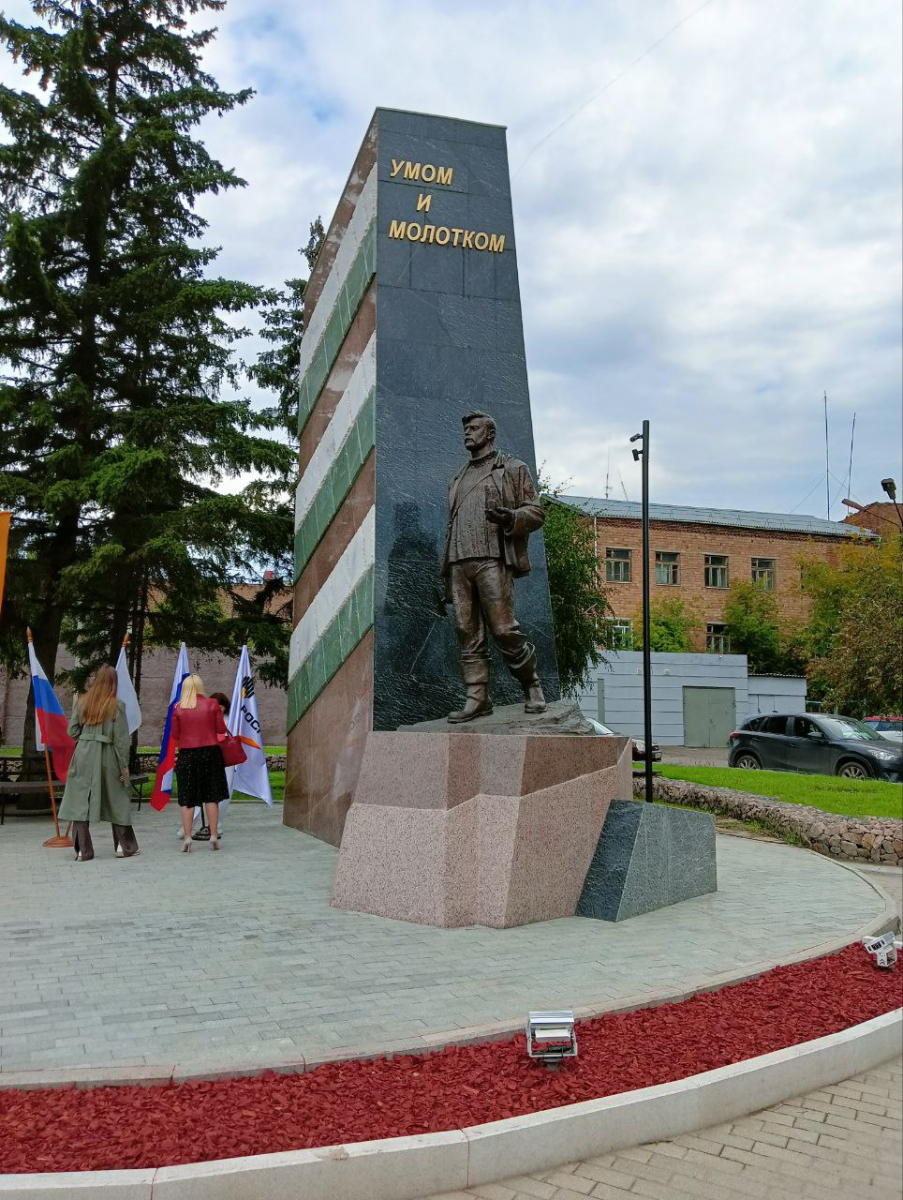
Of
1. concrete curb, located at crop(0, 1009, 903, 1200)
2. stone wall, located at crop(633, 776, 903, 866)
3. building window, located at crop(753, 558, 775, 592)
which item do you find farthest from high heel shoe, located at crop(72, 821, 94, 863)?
building window, located at crop(753, 558, 775, 592)

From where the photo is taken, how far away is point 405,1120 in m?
3.59

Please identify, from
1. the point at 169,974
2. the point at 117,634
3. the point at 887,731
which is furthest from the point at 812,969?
the point at 887,731

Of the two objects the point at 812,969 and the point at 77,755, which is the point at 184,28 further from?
the point at 812,969

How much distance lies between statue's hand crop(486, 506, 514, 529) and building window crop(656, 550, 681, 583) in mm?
42612

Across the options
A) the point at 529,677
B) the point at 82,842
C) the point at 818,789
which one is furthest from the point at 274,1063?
the point at 818,789

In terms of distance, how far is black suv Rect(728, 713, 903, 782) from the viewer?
20.2 metres

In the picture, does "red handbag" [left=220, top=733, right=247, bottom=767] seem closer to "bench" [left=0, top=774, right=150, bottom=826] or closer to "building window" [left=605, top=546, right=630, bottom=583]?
"bench" [left=0, top=774, right=150, bottom=826]

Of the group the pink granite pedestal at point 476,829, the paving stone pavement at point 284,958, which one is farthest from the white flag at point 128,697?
the pink granite pedestal at point 476,829

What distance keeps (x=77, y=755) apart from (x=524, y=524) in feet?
16.4

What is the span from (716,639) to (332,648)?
134 feet

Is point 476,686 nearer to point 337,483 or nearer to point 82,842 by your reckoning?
point 82,842

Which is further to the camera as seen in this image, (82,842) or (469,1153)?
(82,842)

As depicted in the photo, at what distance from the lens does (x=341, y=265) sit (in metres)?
13.1

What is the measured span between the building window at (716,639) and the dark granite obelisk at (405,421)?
3936 cm
